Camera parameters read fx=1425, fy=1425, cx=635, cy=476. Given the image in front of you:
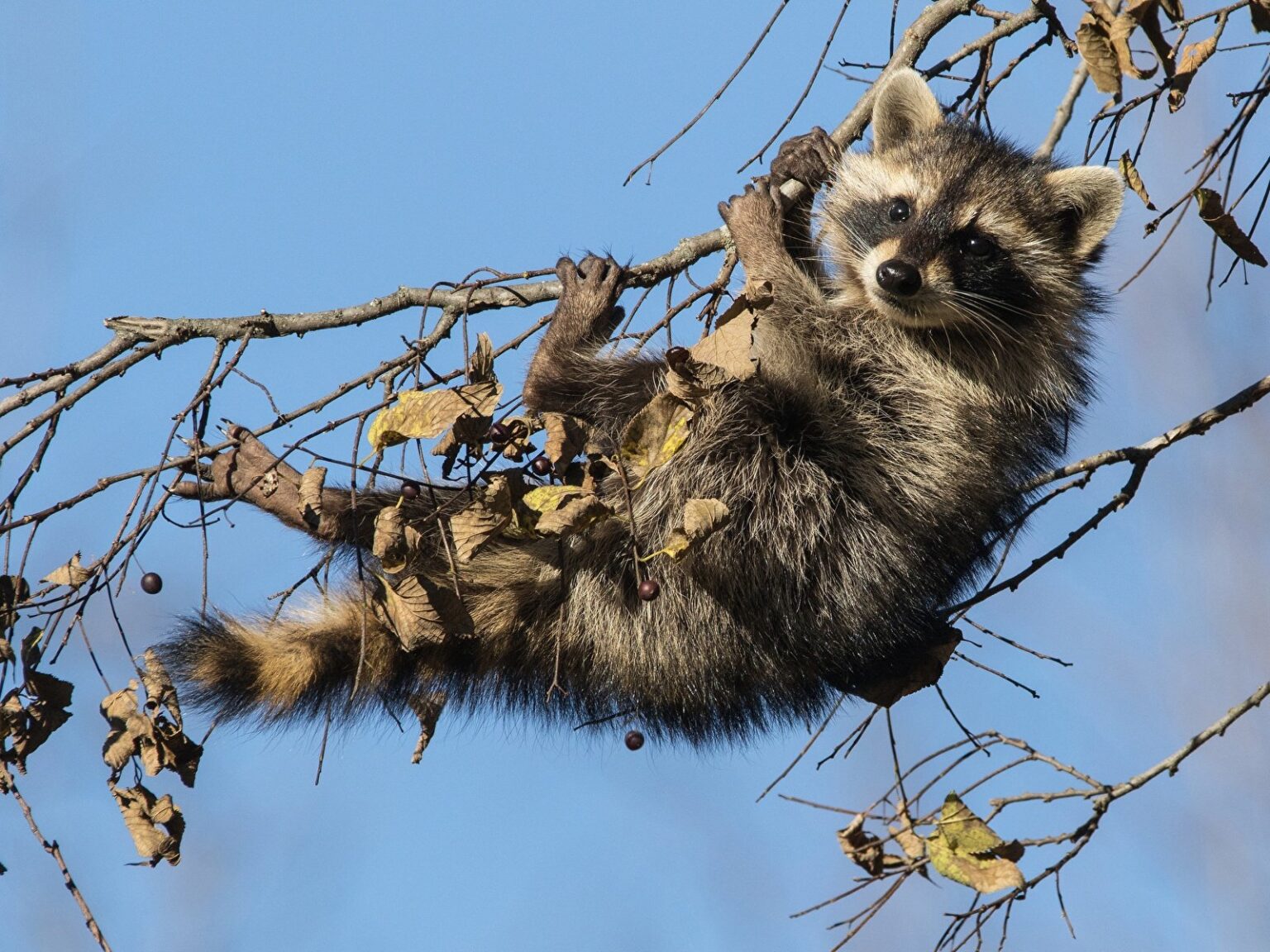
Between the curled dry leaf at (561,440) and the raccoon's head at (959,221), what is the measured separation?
1535 millimetres

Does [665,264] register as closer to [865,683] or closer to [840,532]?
[840,532]

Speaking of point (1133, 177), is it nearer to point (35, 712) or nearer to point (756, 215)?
point (756, 215)

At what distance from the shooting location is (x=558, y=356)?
14.9ft

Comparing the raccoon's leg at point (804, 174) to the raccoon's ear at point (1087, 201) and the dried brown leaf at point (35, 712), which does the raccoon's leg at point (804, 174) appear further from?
the dried brown leaf at point (35, 712)

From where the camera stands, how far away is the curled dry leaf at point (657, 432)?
3.25 meters

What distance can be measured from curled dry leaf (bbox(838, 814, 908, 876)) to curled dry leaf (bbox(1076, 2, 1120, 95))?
1738 mm

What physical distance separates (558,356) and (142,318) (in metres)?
1.26

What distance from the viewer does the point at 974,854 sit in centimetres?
305

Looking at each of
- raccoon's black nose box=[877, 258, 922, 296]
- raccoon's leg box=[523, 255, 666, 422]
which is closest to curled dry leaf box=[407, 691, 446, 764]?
raccoon's leg box=[523, 255, 666, 422]

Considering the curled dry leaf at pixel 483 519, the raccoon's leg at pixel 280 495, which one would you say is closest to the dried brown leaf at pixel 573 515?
the curled dry leaf at pixel 483 519

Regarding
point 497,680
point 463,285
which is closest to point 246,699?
point 497,680

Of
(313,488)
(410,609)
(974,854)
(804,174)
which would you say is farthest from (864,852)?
(804,174)

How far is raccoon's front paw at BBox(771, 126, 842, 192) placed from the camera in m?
4.85

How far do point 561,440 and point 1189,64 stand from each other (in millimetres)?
1687
